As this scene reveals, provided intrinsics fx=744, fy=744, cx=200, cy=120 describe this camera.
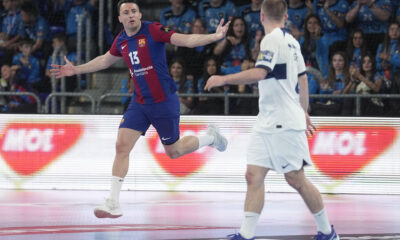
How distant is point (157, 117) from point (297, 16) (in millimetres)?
4452

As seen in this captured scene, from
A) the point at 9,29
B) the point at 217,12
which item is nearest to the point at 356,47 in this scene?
the point at 217,12

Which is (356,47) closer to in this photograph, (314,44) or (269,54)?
(314,44)

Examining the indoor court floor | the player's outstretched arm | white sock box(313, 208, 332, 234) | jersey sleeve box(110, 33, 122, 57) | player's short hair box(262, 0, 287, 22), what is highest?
player's short hair box(262, 0, 287, 22)

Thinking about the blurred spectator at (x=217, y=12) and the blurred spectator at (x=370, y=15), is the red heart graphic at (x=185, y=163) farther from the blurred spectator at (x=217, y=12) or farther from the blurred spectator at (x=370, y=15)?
the blurred spectator at (x=370, y=15)

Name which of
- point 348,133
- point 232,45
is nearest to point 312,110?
point 348,133

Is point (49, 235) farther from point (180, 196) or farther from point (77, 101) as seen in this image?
point (77, 101)

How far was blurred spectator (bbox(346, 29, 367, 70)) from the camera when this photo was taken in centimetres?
989

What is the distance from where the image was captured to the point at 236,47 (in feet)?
34.2

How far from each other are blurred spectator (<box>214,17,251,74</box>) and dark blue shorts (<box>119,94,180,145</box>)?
3.60 meters

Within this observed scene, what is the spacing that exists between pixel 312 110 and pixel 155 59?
3555mm

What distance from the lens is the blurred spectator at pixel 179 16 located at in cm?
1102

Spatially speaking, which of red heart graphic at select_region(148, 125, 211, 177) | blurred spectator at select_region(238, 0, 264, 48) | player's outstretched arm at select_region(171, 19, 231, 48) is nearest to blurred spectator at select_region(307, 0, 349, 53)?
blurred spectator at select_region(238, 0, 264, 48)

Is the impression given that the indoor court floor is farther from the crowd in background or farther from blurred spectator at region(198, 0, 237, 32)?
blurred spectator at region(198, 0, 237, 32)

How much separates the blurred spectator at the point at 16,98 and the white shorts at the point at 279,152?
19.9 feet
